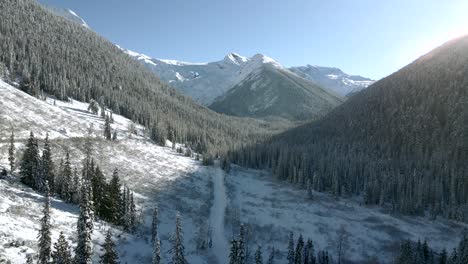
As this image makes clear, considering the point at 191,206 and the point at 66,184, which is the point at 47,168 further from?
the point at 191,206

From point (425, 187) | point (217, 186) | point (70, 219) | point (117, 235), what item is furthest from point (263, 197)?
point (70, 219)

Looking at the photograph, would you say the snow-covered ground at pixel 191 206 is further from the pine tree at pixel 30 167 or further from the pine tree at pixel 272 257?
the pine tree at pixel 272 257

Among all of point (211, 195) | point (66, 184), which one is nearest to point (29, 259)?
point (66, 184)

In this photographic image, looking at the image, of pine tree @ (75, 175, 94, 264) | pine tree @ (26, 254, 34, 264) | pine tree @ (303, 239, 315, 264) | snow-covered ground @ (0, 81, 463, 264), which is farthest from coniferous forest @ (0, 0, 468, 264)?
snow-covered ground @ (0, 81, 463, 264)

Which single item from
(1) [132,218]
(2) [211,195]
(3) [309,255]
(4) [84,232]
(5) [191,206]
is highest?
(4) [84,232]

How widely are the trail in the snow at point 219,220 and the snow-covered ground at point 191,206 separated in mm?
305

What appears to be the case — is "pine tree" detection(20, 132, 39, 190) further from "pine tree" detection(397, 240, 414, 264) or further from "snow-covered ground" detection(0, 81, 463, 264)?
"pine tree" detection(397, 240, 414, 264)

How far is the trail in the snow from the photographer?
93.8 meters

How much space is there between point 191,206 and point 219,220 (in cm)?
993

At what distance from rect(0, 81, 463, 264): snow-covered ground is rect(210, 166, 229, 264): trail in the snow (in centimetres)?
30

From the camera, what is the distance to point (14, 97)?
139500mm

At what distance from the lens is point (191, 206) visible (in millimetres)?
116875

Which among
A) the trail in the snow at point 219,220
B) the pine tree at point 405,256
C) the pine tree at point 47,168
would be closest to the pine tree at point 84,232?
the pine tree at point 47,168

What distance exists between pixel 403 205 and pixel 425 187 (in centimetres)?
1591
